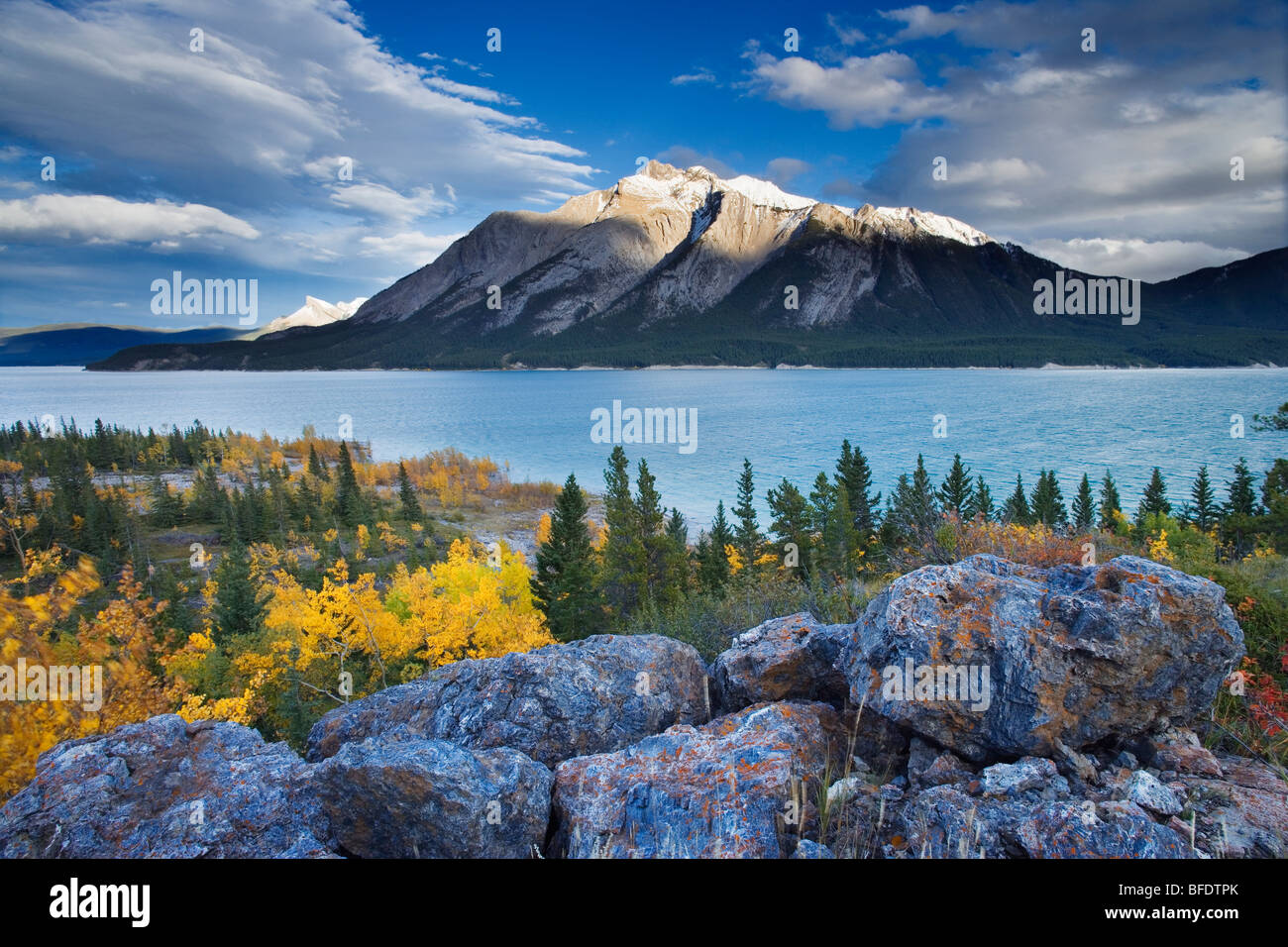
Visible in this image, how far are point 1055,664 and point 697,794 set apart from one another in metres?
3.55

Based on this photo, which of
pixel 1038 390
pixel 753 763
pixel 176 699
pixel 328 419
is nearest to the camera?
pixel 753 763

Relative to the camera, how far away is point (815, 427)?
11181 centimetres

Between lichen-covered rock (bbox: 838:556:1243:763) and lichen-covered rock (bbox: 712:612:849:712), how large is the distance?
1.32 metres

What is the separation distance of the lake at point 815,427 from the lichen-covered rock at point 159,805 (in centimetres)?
5567

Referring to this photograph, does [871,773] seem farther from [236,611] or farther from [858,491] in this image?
[858,491]

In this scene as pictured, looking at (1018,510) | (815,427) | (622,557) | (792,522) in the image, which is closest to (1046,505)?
(1018,510)

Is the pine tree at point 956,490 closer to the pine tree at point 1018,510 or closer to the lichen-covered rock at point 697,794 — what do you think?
the pine tree at point 1018,510

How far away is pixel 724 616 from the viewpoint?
13000mm

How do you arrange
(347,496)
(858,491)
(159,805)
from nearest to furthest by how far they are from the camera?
1. (159,805)
2. (858,491)
3. (347,496)

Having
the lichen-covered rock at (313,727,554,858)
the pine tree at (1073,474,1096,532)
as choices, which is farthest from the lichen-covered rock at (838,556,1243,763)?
the pine tree at (1073,474,1096,532)

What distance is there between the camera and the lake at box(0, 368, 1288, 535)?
8025cm

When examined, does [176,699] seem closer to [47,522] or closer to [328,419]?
[47,522]
